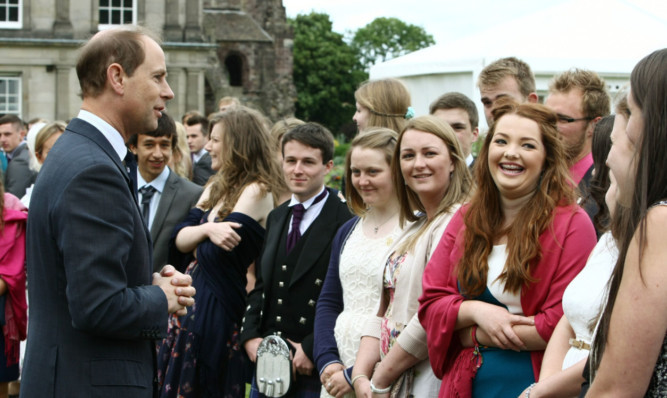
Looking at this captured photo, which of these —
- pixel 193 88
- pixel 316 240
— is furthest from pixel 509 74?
pixel 193 88

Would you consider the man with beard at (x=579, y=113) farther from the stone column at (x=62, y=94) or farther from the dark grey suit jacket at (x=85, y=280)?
the stone column at (x=62, y=94)

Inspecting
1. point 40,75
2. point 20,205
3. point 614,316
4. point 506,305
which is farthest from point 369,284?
point 40,75

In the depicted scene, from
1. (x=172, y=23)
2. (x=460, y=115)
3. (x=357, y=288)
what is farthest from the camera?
(x=172, y=23)

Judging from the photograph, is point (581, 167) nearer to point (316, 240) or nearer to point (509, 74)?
point (509, 74)

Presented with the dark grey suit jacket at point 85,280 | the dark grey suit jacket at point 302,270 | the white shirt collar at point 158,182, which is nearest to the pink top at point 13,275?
the white shirt collar at point 158,182

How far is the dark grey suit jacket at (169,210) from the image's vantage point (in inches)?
241

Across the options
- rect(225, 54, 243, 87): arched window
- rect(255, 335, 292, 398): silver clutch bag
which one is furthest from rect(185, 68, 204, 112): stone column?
rect(255, 335, 292, 398): silver clutch bag

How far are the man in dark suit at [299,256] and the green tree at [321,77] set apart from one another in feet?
214

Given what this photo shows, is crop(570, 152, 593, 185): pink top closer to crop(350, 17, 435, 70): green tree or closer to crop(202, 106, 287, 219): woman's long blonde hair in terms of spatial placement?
crop(202, 106, 287, 219): woman's long blonde hair

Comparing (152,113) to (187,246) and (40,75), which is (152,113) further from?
(40,75)

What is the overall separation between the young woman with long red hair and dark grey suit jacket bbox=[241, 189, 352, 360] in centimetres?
139

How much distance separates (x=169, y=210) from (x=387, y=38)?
87351 millimetres

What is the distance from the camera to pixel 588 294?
3025 mm

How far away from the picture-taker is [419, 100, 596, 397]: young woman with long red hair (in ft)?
11.3
